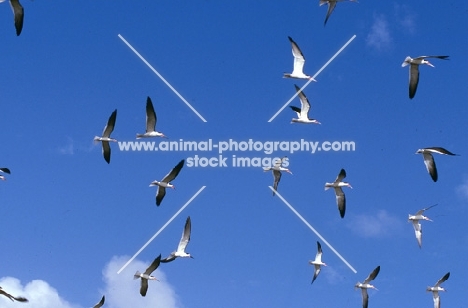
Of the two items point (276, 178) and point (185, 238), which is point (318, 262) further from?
point (185, 238)

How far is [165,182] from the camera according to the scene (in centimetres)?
3288

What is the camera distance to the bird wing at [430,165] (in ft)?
102

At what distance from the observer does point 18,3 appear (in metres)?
26.3

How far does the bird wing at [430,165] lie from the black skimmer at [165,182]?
9.02m

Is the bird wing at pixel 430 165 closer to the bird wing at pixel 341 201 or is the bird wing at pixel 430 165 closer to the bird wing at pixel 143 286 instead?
the bird wing at pixel 341 201

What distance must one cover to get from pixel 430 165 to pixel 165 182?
10064mm

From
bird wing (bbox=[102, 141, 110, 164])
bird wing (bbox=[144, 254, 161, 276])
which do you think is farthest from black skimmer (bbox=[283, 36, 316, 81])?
bird wing (bbox=[144, 254, 161, 276])

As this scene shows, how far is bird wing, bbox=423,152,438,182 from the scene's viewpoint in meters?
31.0

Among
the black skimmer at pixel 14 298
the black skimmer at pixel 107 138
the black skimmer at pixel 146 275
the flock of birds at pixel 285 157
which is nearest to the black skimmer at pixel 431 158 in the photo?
the flock of birds at pixel 285 157

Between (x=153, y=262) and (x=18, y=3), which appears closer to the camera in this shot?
(x=18, y=3)

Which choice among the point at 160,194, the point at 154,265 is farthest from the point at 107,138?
the point at 154,265

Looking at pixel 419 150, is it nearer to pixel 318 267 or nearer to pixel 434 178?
pixel 434 178

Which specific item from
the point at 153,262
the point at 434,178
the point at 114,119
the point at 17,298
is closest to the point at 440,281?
the point at 434,178

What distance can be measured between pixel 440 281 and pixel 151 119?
15152 mm
